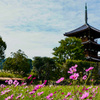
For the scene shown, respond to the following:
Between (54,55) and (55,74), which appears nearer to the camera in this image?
(55,74)

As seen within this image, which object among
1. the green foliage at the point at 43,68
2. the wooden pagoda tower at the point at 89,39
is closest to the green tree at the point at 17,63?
the green foliage at the point at 43,68

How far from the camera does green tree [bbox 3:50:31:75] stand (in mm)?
20766

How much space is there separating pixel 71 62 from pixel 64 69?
101 cm

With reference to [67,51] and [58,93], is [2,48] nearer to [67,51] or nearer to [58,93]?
[67,51]

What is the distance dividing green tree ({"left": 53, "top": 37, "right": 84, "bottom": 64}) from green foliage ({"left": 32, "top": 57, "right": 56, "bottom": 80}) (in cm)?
525

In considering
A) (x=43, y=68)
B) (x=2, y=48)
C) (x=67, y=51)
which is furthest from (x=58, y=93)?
(x=2, y=48)

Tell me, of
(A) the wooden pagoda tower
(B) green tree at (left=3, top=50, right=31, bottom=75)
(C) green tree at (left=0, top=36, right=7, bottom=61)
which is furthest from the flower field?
(C) green tree at (left=0, top=36, right=7, bottom=61)

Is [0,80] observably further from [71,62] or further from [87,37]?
[87,37]

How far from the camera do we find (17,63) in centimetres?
2089

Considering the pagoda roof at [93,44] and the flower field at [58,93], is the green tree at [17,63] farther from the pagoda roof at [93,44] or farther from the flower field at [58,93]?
the flower field at [58,93]

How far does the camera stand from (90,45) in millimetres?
27609

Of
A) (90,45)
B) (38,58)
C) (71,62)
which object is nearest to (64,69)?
(71,62)

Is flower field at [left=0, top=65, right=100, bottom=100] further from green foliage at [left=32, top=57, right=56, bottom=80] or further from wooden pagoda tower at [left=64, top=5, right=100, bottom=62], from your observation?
wooden pagoda tower at [left=64, top=5, right=100, bottom=62]

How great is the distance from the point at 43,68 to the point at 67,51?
688 cm
